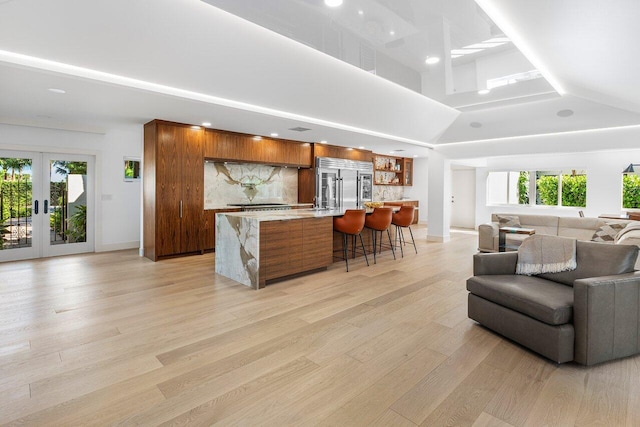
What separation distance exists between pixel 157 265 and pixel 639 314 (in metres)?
5.89

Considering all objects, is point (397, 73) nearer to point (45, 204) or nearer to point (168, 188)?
point (168, 188)

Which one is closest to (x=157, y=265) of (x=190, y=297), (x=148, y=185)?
(x=148, y=185)

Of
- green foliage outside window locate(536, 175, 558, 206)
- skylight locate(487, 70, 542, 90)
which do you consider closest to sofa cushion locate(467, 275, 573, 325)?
skylight locate(487, 70, 542, 90)

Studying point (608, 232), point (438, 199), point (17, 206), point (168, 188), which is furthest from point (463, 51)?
point (17, 206)

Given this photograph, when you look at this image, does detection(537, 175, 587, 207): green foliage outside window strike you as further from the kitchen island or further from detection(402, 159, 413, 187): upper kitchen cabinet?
the kitchen island

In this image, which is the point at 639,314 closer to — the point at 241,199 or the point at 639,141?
the point at 639,141

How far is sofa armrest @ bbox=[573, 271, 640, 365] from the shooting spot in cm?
228

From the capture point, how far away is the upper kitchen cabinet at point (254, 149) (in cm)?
657

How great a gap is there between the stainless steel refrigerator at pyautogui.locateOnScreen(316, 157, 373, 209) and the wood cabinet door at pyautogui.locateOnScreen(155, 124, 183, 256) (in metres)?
3.46

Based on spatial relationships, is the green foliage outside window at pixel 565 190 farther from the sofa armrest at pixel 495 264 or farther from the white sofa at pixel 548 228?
the sofa armrest at pixel 495 264

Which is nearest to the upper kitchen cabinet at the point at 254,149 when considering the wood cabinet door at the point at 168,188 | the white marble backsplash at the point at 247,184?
the white marble backsplash at the point at 247,184

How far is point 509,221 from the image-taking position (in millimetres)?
6848

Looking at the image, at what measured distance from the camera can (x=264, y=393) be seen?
2020mm

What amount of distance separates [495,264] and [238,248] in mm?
3083
